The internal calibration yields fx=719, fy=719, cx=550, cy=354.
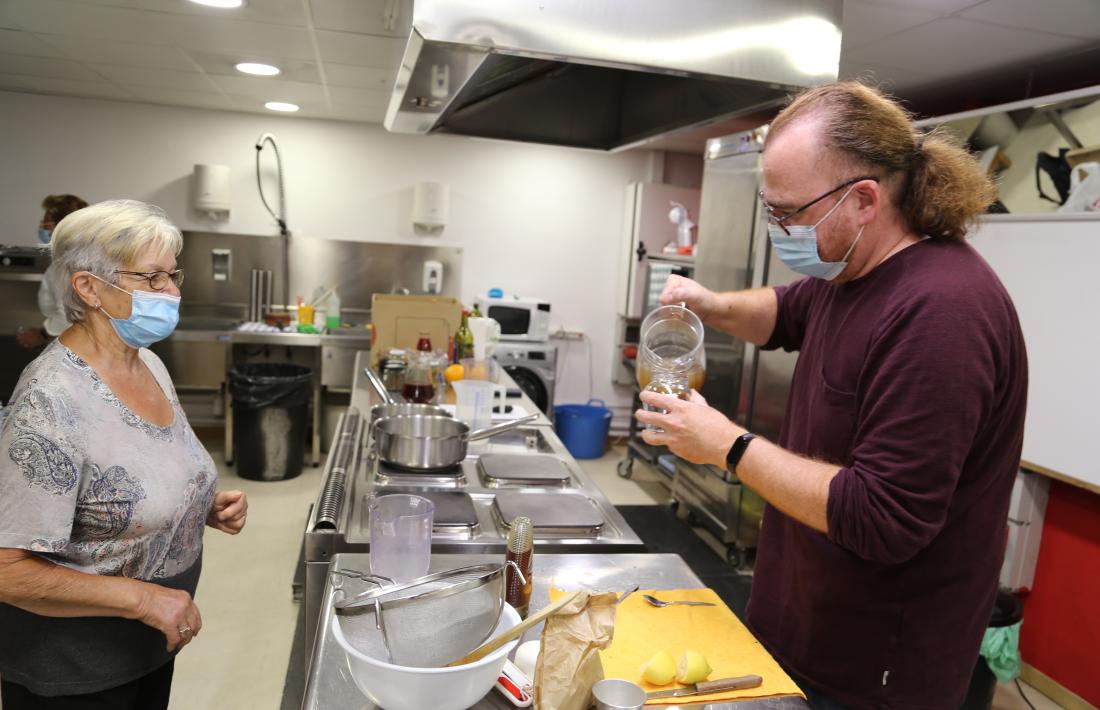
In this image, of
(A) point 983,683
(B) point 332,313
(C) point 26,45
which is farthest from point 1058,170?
(C) point 26,45

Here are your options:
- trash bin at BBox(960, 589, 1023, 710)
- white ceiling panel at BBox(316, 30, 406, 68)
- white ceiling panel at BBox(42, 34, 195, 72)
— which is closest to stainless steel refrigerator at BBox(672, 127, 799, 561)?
trash bin at BBox(960, 589, 1023, 710)

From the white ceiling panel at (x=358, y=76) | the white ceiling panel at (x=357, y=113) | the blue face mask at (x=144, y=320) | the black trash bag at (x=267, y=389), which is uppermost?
the white ceiling panel at (x=357, y=113)

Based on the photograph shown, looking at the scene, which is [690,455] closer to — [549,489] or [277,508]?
[549,489]

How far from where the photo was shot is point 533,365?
5.57 meters

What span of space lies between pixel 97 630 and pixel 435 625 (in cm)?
82

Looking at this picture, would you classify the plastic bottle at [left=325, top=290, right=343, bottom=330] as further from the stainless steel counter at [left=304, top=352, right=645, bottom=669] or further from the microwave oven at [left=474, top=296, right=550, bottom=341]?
the stainless steel counter at [left=304, top=352, right=645, bottom=669]

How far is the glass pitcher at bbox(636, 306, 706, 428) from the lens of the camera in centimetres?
133

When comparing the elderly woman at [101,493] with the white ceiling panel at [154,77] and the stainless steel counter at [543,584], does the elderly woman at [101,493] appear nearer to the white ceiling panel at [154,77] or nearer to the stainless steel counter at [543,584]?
the stainless steel counter at [543,584]

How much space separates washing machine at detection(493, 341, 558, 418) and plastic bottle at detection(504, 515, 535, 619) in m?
4.25

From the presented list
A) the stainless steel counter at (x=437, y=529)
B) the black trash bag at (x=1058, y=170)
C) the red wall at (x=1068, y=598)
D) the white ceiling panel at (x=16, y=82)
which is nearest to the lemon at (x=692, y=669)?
the stainless steel counter at (x=437, y=529)

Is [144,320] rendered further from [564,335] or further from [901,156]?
[564,335]

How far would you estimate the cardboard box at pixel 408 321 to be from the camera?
3605mm

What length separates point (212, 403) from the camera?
18.7 feet

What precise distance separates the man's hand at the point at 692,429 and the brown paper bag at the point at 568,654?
35 centimetres
